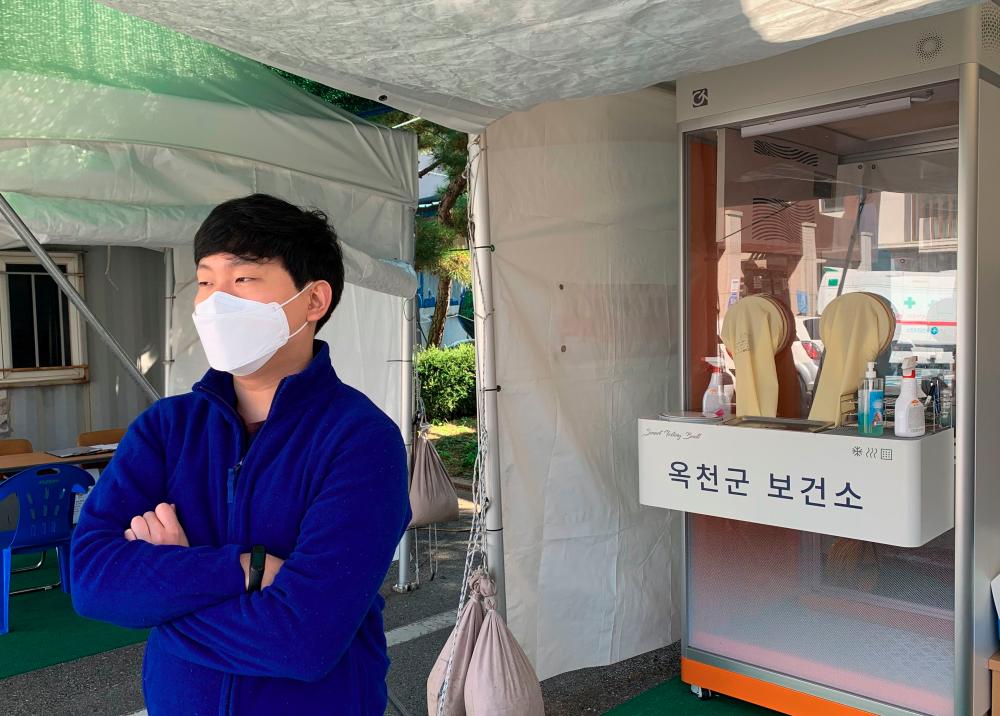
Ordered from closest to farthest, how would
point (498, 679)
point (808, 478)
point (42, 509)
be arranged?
point (498, 679)
point (808, 478)
point (42, 509)

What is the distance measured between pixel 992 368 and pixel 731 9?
1.59m

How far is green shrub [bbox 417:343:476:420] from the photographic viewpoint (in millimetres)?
11266

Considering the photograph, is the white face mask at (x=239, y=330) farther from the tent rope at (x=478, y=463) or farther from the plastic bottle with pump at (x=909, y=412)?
the plastic bottle with pump at (x=909, y=412)

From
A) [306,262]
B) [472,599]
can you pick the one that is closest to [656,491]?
[472,599]

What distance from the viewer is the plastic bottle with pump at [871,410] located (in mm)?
2828

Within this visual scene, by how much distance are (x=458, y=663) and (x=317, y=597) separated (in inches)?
62.8

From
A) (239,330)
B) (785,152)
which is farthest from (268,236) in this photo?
(785,152)

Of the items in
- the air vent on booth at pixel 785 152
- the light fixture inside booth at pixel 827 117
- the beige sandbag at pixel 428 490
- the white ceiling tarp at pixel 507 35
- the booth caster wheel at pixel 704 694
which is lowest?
the booth caster wheel at pixel 704 694

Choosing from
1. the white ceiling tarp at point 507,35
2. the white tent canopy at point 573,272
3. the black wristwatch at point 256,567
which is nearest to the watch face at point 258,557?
the black wristwatch at point 256,567

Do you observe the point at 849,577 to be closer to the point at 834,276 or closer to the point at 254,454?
the point at 834,276

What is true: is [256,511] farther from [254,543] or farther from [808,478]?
[808,478]

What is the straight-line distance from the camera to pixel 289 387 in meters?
1.45

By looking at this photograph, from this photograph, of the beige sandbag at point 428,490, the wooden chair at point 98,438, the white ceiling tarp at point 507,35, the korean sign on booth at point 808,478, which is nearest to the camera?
the white ceiling tarp at point 507,35

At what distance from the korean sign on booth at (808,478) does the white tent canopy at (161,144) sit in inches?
63.4
